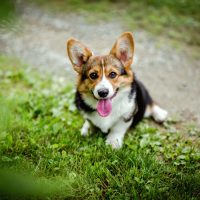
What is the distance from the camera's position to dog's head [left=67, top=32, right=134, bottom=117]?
10.5ft

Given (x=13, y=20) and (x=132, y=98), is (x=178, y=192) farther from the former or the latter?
(x=13, y=20)

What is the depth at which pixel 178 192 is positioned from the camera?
265 centimetres

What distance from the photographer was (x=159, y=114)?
397cm

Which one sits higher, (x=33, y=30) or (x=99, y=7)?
(x=99, y=7)

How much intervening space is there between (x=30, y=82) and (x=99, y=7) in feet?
10.0

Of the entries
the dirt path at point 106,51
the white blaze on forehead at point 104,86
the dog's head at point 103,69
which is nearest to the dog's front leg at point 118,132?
the dog's head at point 103,69

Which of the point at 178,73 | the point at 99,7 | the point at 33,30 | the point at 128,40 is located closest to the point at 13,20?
the point at 128,40

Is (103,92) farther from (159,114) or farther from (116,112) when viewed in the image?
(159,114)

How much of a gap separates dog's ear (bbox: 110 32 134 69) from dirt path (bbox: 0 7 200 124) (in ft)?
3.96

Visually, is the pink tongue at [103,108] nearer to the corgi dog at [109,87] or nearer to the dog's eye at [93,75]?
the corgi dog at [109,87]

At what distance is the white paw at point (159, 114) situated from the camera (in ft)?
13.0

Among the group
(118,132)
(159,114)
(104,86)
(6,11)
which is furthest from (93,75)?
(6,11)

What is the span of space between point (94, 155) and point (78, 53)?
40.0 inches

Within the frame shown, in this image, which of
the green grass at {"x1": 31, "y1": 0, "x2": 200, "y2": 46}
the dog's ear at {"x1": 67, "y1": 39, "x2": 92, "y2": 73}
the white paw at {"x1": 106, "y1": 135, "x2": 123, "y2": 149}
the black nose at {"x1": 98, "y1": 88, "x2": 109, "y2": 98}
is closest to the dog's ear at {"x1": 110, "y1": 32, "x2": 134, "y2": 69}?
the dog's ear at {"x1": 67, "y1": 39, "x2": 92, "y2": 73}
